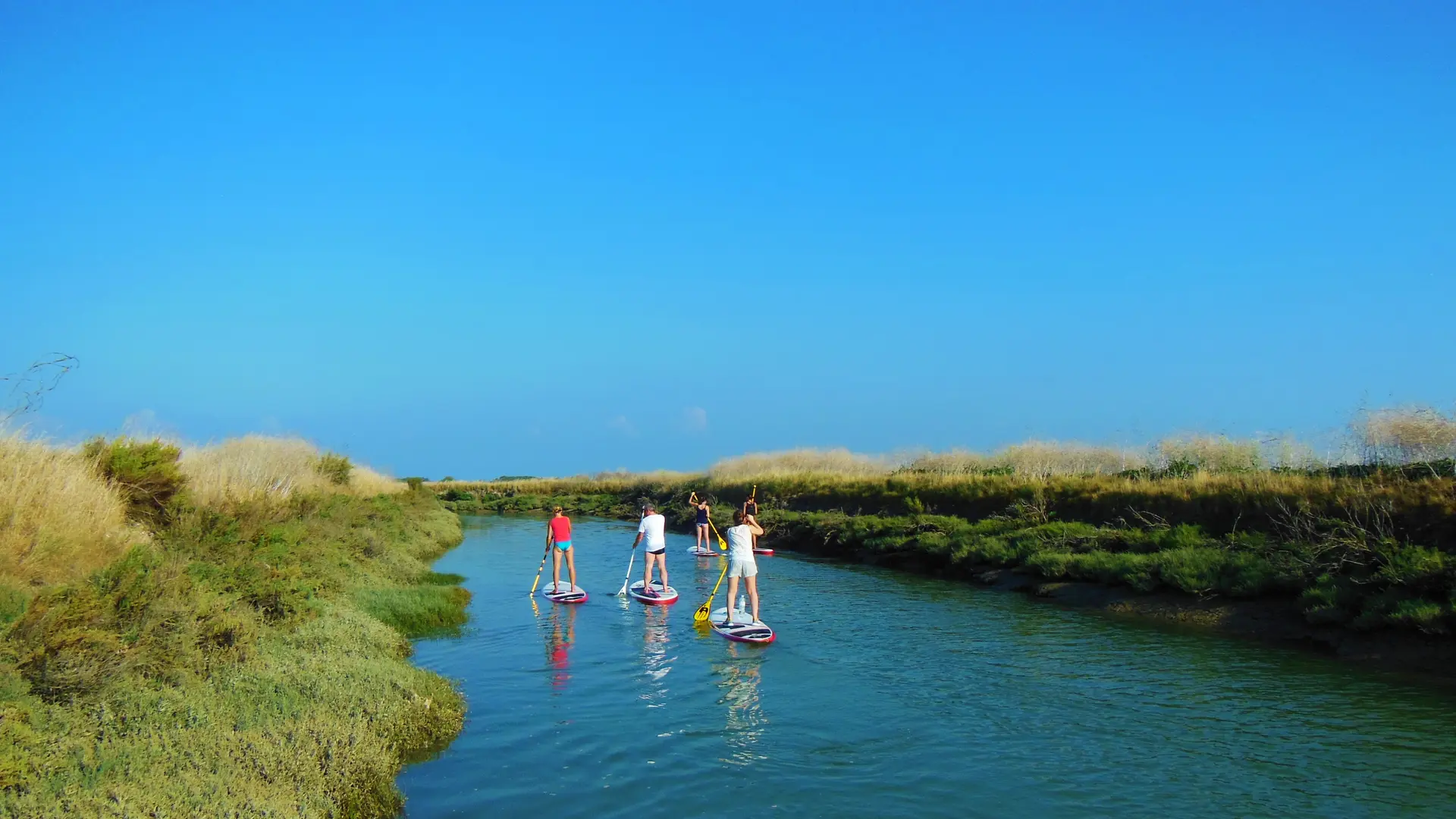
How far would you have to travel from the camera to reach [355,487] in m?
41.7

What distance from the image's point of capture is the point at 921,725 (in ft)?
37.5

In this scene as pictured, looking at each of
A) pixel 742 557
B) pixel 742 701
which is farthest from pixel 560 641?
pixel 742 701

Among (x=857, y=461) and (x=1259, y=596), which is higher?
(x=857, y=461)

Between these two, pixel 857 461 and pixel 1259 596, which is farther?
pixel 857 461

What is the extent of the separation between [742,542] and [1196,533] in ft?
40.0

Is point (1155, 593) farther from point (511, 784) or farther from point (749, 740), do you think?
point (511, 784)

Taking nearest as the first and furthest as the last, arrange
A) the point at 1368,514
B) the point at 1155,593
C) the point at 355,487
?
1. the point at 1368,514
2. the point at 1155,593
3. the point at 355,487

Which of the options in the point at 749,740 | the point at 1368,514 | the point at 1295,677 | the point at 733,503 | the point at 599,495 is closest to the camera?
the point at 749,740

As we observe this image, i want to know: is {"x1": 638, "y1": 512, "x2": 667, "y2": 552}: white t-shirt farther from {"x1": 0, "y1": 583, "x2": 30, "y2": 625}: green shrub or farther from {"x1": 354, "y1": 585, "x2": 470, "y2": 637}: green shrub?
{"x1": 0, "y1": 583, "x2": 30, "y2": 625}: green shrub

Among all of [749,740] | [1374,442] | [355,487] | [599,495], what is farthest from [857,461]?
[749,740]

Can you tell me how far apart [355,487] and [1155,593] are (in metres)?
33.5

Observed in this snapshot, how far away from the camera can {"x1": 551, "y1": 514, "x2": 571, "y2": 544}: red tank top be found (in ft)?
71.6

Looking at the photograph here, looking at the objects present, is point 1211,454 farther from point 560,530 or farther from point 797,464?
point 797,464

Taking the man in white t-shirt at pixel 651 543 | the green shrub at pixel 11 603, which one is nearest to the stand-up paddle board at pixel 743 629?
the man in white t-shirt at pixel 651 543
